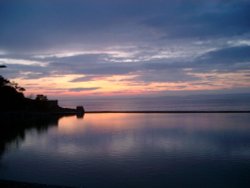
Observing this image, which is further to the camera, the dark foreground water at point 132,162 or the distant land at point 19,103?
the distant land at point 19,103

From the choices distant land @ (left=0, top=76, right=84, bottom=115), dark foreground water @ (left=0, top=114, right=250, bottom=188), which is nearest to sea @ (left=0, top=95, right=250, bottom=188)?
dark foreground water @ (left=0, top=114, right=250, bottom=188)

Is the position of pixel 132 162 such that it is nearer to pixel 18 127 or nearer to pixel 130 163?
pixel 130 163

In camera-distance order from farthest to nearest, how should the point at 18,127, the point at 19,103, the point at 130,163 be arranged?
the point at 19,103 → the point at 18,127 → the point at 130,163

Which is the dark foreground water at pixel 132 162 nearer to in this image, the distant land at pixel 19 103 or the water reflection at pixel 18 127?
the water reflection at pixel 18 127

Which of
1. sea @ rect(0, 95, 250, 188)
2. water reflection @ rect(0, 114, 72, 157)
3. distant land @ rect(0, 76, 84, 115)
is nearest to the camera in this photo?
sea @ rect(0, 95, 250, 188)

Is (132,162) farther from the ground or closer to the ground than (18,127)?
closer to the ground

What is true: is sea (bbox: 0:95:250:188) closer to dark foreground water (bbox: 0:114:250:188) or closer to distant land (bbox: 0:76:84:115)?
dark foreground water (bbox: 0:114:250:188)

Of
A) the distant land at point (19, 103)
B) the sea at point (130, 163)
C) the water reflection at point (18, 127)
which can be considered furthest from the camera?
the distant land at point (19, 103)

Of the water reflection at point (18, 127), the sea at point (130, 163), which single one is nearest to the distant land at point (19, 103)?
the water reflection at point (18, 127)

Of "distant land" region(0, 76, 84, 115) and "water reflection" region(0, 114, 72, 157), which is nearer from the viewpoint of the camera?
"water reflection" region(0, 114, 72, 157)

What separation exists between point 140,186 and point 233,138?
12428mm

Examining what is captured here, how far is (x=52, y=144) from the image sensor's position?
18.6m

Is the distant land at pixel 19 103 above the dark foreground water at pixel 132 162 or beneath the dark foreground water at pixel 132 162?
above

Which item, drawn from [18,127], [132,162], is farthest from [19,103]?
[132,162]
